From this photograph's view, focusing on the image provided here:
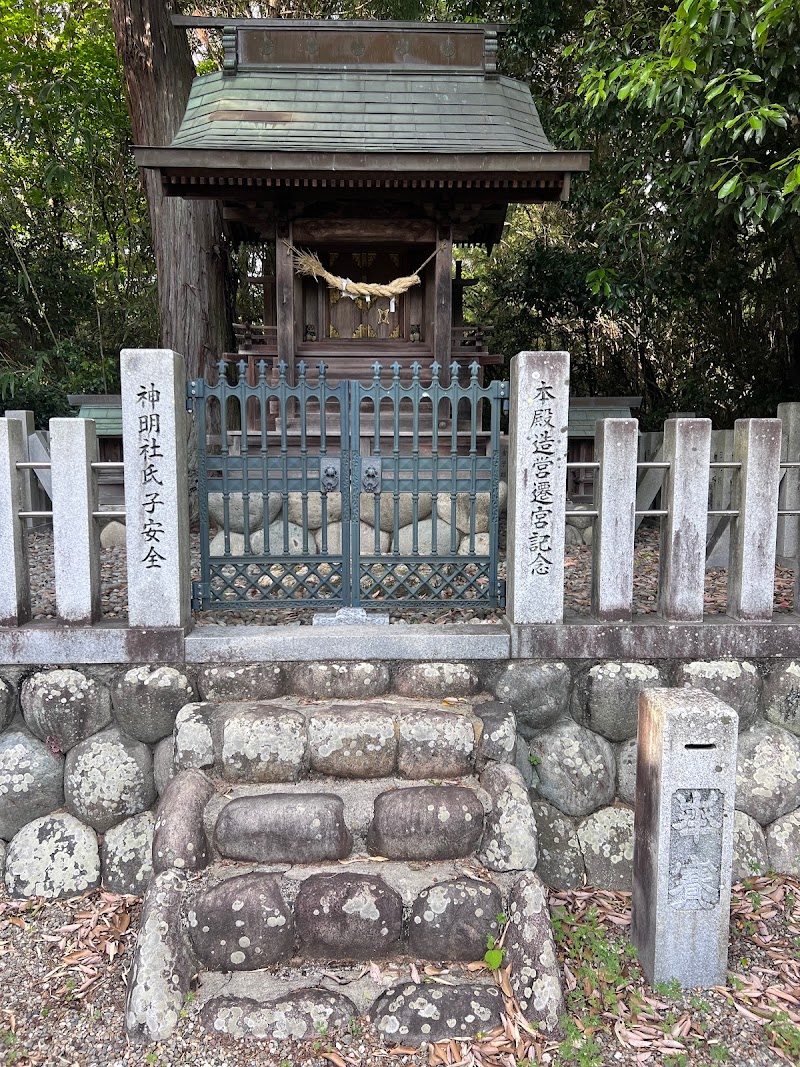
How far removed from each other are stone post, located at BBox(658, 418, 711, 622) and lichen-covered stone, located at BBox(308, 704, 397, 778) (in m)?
1.82

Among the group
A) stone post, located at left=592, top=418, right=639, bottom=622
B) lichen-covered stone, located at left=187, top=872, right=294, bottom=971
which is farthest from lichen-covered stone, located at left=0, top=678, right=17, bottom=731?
stone post, located at left=592, top=418, right=639, bottom=622

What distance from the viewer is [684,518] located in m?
3.99

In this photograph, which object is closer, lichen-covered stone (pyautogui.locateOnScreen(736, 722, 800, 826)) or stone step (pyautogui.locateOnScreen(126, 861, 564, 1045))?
stone step (pyautogui.locateOnScreen(126, 861, 564, 1045))

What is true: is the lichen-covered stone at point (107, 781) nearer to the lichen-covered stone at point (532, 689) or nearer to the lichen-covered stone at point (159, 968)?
the lichen-covered stone at point (159, 968)

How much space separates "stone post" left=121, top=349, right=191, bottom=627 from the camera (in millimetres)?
3766

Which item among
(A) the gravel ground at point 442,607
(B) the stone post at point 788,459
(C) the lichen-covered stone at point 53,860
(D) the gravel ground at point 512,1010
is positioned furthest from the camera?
(B) the stone post at point 788,459

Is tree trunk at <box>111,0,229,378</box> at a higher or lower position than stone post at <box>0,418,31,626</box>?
higher

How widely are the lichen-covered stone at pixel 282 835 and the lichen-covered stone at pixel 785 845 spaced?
2.53m

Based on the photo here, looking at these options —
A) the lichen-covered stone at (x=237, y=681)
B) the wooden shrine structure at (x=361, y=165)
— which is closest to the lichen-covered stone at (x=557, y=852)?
the lichen-covered stone at (x=237, y=681)

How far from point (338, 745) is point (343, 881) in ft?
2.18

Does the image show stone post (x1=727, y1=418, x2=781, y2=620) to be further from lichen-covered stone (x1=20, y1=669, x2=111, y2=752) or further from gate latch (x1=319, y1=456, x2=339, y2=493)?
lichen-covered stone (x1=20, y1=669, x2=111, y2=752)

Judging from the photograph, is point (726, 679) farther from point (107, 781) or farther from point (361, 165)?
point (361, 165)

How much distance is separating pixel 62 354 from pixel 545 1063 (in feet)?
40.9

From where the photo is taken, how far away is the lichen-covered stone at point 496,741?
3.64m
